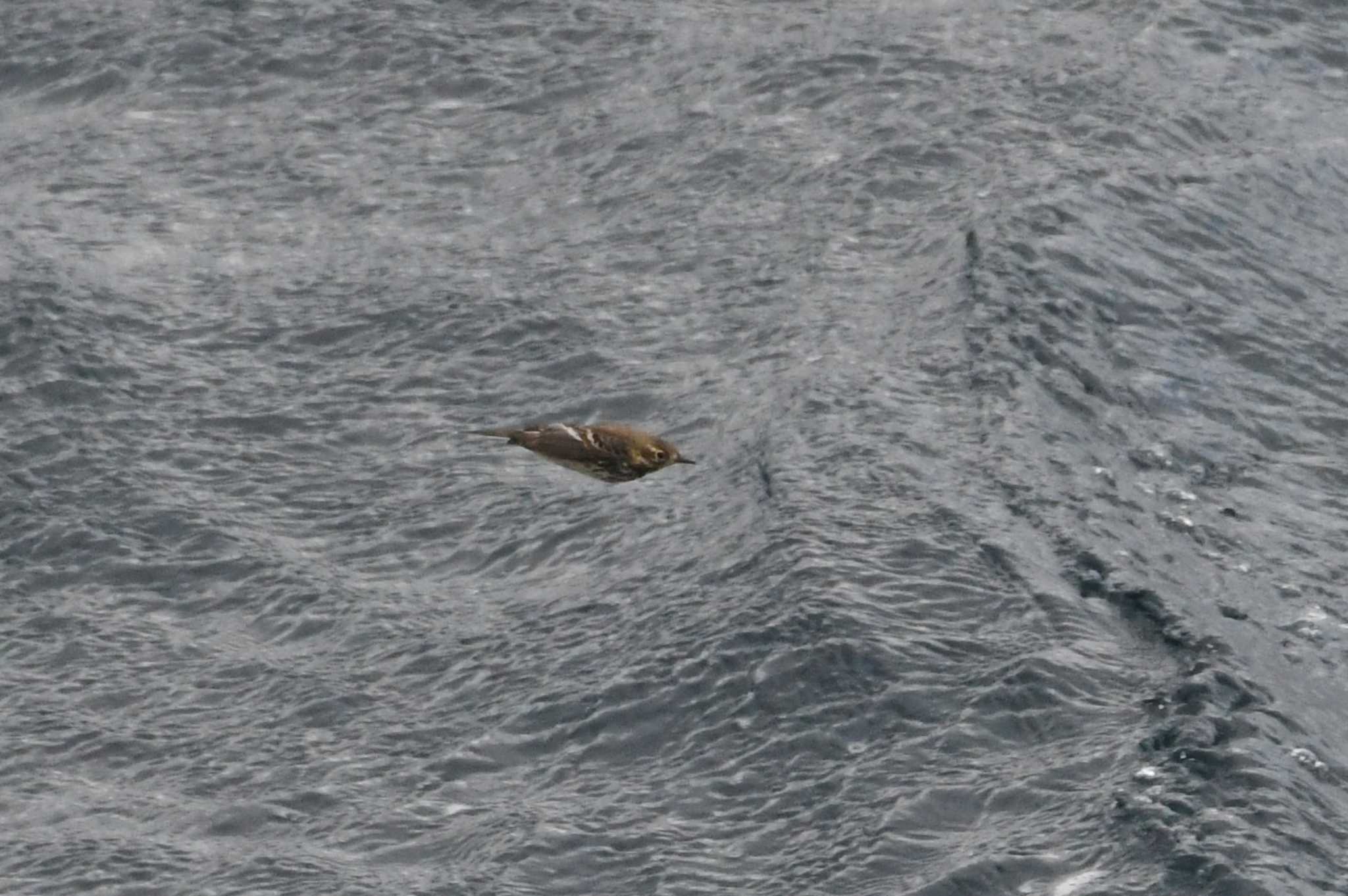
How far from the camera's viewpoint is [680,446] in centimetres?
1387

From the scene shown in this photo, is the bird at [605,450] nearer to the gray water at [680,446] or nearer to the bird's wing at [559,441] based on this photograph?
the bird's wing at [559,441]

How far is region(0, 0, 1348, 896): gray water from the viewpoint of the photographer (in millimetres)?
10812

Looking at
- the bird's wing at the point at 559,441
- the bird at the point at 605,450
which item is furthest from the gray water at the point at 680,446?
the bird's wing at the point at 559,441

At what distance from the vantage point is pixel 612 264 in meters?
15.9

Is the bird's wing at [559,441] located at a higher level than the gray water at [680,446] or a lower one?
higher

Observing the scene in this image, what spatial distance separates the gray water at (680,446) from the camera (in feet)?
35.5

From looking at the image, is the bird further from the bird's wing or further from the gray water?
the gray water

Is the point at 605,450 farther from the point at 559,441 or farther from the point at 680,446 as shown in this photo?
the point at 680,446

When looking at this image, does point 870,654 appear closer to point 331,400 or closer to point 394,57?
point 331,400

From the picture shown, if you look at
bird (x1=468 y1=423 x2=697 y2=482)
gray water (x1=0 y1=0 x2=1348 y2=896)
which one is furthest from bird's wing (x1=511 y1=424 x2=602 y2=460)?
gray water (x1=0 y1=0 x2=1348 y2=896)

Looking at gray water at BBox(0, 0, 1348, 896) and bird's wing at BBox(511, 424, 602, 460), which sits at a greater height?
bird's wing at BBox(511, 424, 602, 460)

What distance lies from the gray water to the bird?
76 centimetres

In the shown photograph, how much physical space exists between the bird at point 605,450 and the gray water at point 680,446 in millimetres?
762

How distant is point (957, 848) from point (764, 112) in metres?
8.23
